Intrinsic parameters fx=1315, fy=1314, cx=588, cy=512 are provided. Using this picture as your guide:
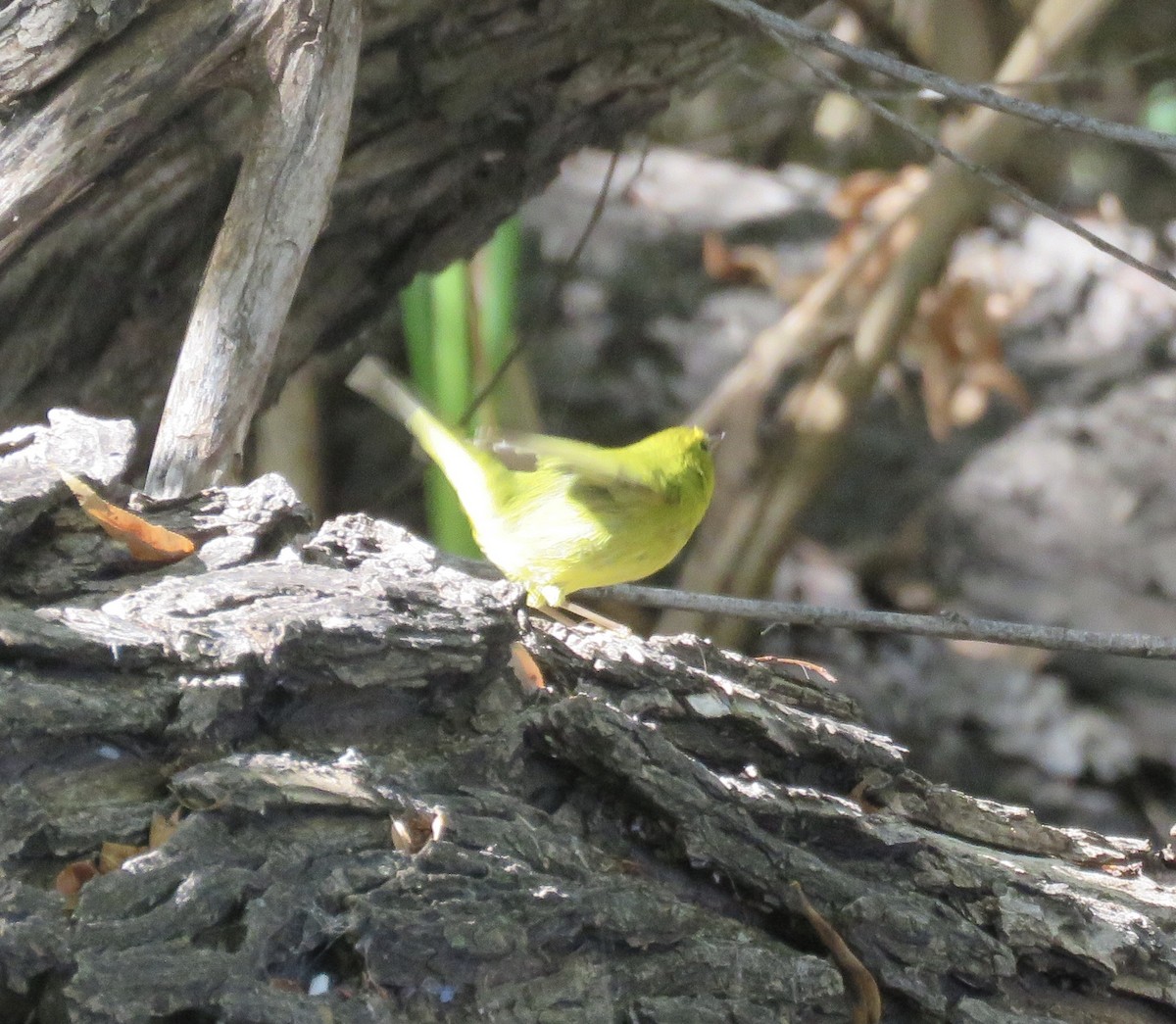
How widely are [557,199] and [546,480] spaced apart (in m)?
3.76

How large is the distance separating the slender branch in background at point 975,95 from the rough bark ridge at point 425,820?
89 cm

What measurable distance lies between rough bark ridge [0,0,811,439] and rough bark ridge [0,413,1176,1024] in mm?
521

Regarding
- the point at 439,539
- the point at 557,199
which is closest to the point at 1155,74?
the point at 557,199

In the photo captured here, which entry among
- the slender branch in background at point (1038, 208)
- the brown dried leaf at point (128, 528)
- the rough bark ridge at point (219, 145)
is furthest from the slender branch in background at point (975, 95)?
the brown dried leaf at point (128, 528)

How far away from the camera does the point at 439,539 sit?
161 inches

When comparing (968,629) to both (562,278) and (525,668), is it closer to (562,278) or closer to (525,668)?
(525,668)

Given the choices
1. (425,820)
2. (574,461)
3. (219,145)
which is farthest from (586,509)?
(425,820)

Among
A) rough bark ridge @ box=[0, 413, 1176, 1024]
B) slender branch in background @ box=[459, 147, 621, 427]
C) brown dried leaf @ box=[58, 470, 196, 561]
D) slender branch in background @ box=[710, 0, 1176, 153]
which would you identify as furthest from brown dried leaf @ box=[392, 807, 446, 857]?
slender branch in background @ box=[459, 147, 621, 427]

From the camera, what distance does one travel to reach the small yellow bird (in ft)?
8.16

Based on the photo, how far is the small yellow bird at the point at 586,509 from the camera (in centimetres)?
249

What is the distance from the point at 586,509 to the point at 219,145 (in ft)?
3.12

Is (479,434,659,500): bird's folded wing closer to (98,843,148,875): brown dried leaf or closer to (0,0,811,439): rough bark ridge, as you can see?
(0,0,811,439): rough bark ridge

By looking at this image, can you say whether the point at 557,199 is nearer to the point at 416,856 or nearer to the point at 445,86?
the point at 445,86

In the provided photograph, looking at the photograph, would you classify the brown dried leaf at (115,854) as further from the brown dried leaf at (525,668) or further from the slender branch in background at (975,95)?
the slender branch in background at (975,95)
